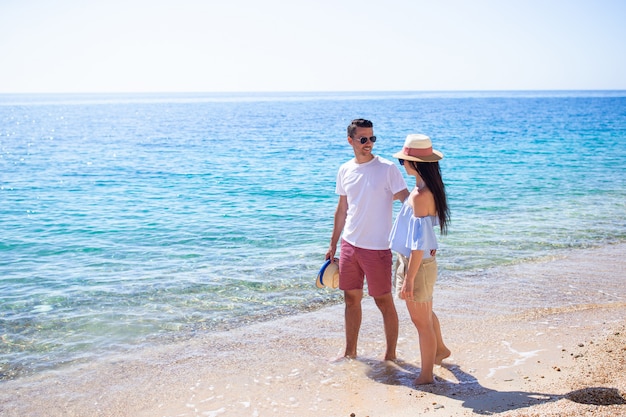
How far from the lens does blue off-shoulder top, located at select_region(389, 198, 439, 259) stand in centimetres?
442

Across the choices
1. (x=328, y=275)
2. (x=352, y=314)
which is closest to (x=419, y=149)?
(x=328, y=275)

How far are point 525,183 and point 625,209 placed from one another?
464cm

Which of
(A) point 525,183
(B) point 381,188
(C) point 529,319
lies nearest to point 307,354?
(B) point 381,188

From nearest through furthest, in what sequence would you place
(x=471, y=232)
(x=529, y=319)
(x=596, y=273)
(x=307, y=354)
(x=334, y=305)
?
(x=307, y=354) < (x=529, y=319) < (x=334, y=305) < (x=596, y=273) < (x=471, y=232)

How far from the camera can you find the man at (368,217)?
198 inches

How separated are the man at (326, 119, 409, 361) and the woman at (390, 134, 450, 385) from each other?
1.06 feet

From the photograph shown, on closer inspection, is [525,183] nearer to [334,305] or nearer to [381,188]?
[334,305]

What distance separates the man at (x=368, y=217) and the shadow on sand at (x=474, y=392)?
1.25ft

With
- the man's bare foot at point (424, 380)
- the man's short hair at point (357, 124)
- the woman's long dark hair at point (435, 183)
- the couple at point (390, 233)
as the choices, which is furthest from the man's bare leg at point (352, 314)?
the man's short hair at point (357, 124)

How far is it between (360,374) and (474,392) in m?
1.05

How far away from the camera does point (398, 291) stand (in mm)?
4781

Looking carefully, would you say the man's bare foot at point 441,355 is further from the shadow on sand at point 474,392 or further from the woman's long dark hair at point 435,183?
the woman's long dark hair at point 435,183

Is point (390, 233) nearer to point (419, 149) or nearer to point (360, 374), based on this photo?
point (419, 149)

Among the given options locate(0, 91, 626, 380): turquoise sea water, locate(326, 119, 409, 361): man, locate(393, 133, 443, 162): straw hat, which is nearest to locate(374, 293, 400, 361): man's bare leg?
locate(326, 119, 409, 361): man
